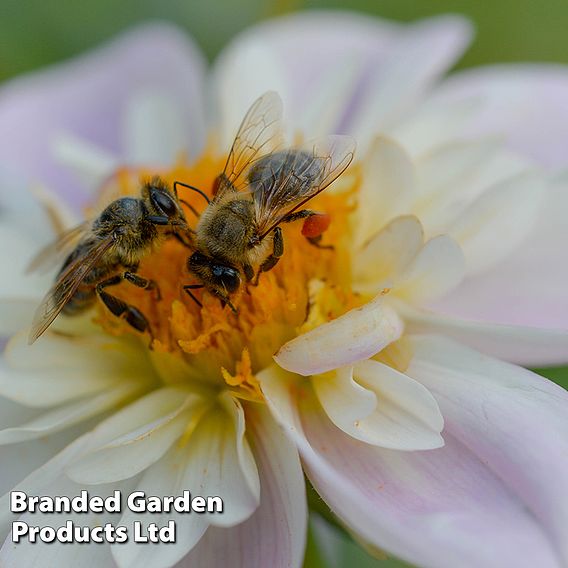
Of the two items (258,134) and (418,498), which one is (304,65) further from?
(418,498)

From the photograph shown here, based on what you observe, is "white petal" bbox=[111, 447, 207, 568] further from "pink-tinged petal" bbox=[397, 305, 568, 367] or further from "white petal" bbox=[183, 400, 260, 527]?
"pink-tinged petal" bbox=[397, 305, 568, 367]

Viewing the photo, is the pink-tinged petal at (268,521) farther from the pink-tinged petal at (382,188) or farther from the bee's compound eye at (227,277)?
the pink-tinged petal at (382,188)

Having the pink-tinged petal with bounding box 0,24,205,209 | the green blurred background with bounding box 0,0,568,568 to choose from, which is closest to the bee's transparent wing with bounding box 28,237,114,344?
the pink-tinged petal with bounding box 0,24,205,209

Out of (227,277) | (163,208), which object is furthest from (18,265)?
(227,277)

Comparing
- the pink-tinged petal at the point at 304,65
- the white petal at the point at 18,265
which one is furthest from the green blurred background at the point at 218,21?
the white petal at the point at 18,265

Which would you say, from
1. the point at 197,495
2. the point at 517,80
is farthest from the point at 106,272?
the point at 517,80

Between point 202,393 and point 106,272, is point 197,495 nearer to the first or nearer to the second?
point 202,393
